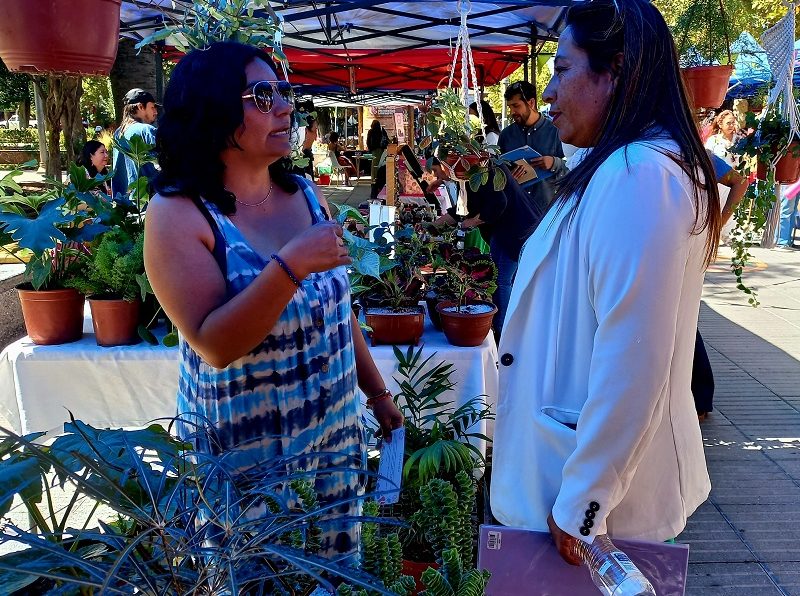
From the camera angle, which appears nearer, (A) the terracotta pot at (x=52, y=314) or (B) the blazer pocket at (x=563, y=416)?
(B) the blazer pocket at (x=563, y=416)

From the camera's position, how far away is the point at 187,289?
144 cm

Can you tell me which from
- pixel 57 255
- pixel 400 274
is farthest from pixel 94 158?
pixel 400 274

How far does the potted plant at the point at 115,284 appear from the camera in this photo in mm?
3036

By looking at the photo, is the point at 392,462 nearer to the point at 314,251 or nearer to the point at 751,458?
the point at 314,251

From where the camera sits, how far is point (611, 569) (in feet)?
3.79

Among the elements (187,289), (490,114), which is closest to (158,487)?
(187,289)

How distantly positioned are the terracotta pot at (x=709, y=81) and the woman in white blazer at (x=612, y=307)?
9.50 ft

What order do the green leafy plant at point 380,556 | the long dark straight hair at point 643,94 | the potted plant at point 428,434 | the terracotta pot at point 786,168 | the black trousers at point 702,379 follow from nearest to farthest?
the green leafy plant at point 380,556 < the long dark straight hair at point 643,94 < the potted plant at point 428,434 < the terracotta pot at point 786,168 < the black trousers at point 702,379

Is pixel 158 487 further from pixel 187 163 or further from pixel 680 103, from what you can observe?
pixel 680 103

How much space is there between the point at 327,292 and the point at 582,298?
61cm

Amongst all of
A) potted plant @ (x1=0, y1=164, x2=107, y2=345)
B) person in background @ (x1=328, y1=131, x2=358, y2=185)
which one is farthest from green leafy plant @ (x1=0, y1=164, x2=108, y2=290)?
person in background @ (x1=328, y1=131, x2=358, y2=185)

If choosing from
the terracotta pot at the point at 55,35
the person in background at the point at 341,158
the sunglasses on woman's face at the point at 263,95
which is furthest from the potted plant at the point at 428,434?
the person in background at the point at 341,158

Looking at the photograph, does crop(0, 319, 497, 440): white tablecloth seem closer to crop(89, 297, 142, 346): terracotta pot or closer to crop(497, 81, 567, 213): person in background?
crop(89, 297, 142, 346): terracotta pot

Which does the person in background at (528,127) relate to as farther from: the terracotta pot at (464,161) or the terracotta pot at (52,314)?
the terracotta pot at (52,314)
